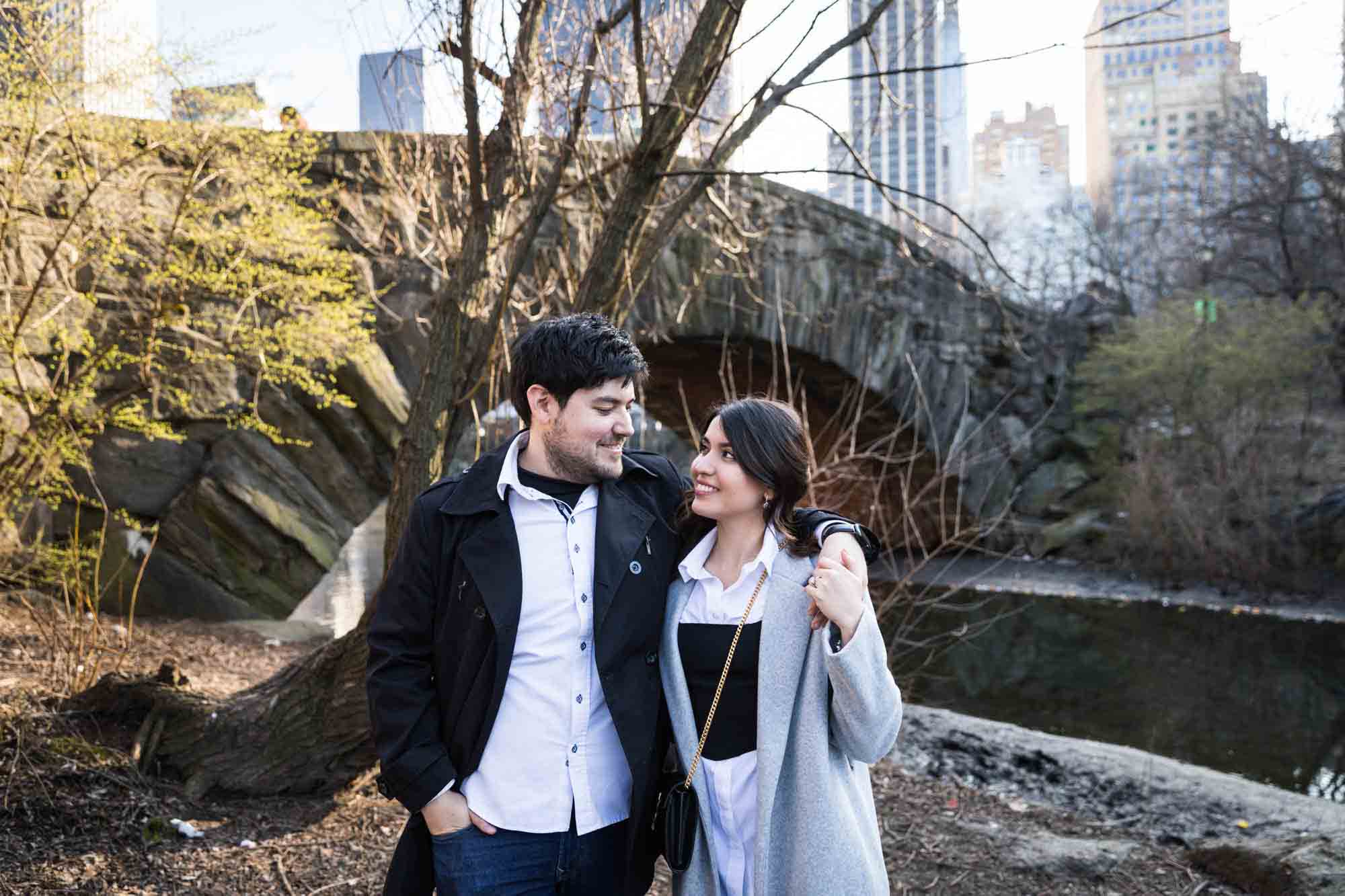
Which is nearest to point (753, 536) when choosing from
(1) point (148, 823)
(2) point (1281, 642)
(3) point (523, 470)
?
(3) point (523, 470)

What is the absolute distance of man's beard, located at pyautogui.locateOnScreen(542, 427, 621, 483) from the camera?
2.02 meters

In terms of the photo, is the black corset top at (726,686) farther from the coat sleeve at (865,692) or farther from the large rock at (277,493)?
the large rock at (277,493)

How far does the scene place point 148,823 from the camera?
3.38m

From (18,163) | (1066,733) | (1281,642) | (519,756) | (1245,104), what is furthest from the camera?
(1245,104)

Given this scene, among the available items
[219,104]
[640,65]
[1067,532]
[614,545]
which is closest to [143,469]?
[219,104]

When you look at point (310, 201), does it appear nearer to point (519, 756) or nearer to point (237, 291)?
point (237, 291)

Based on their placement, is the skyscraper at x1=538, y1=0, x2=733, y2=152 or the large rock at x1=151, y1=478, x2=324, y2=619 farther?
the large rock at x1=151, y1=478, x2=324, y2=619

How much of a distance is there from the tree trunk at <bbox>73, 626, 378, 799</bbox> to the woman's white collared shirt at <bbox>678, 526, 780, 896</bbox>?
2094mm

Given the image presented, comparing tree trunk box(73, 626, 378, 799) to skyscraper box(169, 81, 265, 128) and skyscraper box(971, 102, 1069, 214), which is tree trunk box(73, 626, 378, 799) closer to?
skyscraper box(169, 81, 265, 128)

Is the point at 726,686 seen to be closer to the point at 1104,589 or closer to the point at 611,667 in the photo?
the point at 611,667

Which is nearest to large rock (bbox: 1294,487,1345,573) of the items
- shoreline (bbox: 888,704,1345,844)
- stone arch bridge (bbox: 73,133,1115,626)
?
stone arch bridge (bbox: 73,133,1115,626)

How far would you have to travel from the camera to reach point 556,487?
2070mm

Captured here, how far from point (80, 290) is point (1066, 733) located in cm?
697

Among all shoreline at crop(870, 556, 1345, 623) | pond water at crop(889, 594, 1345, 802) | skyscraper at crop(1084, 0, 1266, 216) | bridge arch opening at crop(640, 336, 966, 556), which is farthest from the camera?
skyscraper at crop(1084, 0, 1266, 216)
